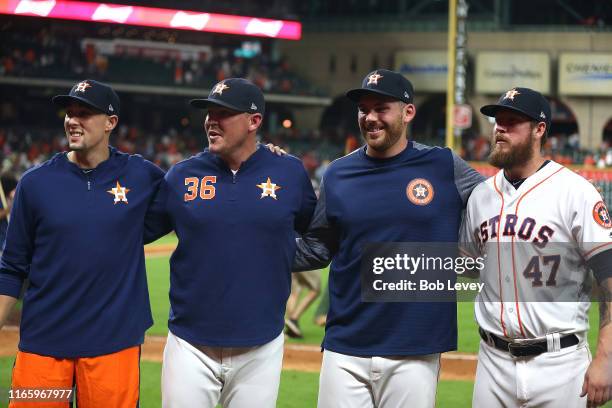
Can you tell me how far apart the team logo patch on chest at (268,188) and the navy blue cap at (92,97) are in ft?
2.70

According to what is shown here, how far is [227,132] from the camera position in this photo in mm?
4246

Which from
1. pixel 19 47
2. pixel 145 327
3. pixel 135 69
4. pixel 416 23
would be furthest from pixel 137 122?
pixel 145 327

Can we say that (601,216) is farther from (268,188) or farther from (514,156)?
(268,188)

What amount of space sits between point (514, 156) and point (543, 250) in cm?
45

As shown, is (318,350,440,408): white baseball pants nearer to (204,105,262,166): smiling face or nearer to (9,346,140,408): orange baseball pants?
(9,346,140,408): orange baseball pants

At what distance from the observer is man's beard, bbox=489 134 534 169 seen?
409cm

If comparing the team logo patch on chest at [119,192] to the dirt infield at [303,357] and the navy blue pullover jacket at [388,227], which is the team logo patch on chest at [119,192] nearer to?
the navy blue pullover jacket at [388,227]

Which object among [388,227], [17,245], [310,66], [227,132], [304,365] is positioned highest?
[310,66]

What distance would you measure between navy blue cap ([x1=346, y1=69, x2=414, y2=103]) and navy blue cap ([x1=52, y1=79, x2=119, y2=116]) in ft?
3.78

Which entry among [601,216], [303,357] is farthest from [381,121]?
[303,357]

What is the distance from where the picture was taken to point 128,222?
13.8 feet

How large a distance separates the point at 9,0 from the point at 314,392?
26059 mm

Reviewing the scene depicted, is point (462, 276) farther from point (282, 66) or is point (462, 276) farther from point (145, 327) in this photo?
point (282, 66)

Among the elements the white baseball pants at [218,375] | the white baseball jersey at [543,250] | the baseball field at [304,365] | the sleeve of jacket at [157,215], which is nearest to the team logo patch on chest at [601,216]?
the white baseball jersey at [543,250]
